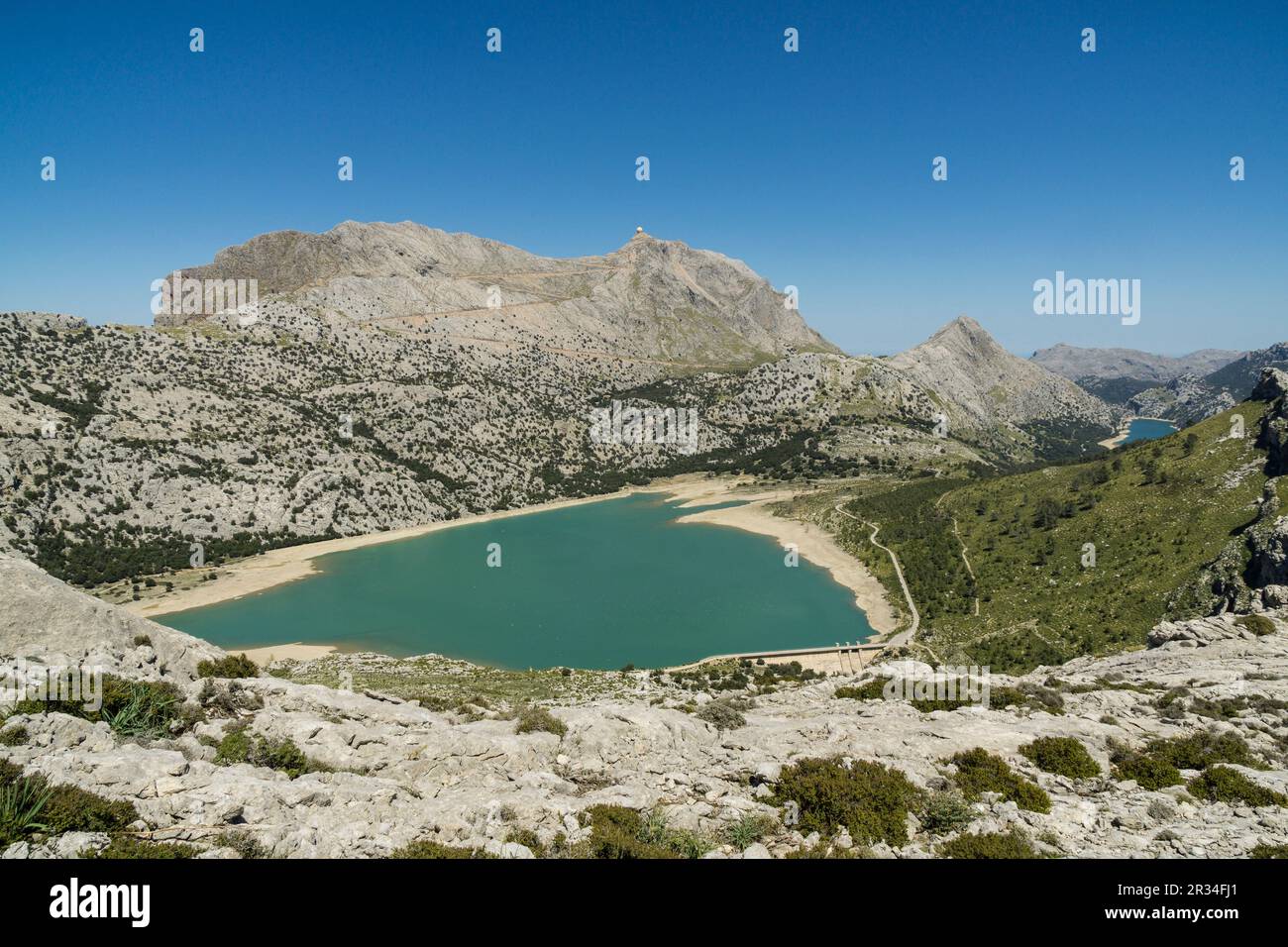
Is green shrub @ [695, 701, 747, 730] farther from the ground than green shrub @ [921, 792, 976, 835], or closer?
closer

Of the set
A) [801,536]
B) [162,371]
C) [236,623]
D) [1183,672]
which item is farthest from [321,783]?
[162,371]

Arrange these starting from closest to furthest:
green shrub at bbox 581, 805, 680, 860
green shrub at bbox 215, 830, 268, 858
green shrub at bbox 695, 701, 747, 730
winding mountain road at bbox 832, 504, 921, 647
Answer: green shrub at bbox 215, 830, 268, 858, green shrub at bbox 581, 805, 680, 860, green shrub at bbox 695, 701, 747, 730, winding mountain road at bbox 832, 504, 921, 647

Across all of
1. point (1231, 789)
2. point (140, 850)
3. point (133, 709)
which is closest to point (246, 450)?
point (133, 709)

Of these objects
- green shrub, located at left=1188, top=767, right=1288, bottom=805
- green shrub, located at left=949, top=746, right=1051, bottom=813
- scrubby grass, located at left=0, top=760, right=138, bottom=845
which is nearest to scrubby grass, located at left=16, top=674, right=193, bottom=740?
scrubby grass, located at left=0, top=760, right=138, bottom=845

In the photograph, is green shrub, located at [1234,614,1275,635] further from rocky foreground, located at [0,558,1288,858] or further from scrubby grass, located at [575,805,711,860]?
scrubby grass, located at [575,805,711,860]

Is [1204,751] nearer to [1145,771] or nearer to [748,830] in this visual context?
[1145,771]
